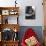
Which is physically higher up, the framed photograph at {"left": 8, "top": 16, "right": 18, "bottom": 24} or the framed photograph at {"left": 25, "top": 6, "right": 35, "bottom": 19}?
the framed photograph at {"left": 25, "top": 6, "right": 35, "bottom": 19}

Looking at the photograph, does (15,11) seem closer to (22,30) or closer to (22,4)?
(22,4)

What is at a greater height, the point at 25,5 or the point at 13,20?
the point at 25,5

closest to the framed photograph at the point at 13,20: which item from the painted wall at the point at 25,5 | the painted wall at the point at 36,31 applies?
the painted wall at the point at 25,5

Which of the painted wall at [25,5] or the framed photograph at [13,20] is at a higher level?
the painted wall at [25,5]

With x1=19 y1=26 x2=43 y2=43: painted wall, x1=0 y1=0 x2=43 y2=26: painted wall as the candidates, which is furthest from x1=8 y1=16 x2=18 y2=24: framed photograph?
x1=19 y1=26 x2=43 y2=43: painted wall

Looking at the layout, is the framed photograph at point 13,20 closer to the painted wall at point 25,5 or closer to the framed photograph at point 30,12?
the painted wall at point 25,5

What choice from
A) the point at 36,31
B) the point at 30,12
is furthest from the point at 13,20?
the point at 36,31

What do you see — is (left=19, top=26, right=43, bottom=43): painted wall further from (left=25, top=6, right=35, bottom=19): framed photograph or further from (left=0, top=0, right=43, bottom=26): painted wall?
(left=25, top=6, right=35, bottom=19): framed photograph

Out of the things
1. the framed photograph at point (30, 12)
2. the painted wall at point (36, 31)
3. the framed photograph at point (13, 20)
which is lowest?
the painted wall at point (36, 31)

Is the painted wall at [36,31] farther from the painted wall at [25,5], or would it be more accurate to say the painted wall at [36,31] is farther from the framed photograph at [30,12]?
the framed photograph at [30,12]

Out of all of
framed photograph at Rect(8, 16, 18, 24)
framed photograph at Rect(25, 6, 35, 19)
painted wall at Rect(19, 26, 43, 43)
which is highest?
framed photograph at Rect(25, 6, 35, 19)

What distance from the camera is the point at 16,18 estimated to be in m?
4.86

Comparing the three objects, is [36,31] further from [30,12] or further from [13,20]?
[13,20]

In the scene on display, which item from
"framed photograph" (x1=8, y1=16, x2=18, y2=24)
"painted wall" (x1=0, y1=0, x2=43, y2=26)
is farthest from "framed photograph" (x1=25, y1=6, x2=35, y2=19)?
"framed photograph" (x1=8, y1=16, x2=18, y2=24)
